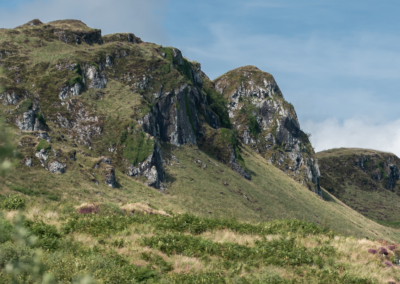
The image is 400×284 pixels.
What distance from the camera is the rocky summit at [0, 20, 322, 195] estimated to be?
62.1 m

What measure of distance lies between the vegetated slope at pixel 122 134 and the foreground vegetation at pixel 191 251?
85.6 ft

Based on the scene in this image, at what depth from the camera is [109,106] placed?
7969 cm

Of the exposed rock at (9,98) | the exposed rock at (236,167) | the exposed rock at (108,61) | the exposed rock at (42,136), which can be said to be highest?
the exposed rock at (108,61)

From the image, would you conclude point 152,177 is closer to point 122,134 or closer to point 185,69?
point 122,134

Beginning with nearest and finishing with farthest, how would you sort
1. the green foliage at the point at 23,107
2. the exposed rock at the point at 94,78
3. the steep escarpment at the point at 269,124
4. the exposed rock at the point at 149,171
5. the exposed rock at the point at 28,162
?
1. the exposed rock at the point at 28,162
2. the green foliage at the point at 23,107
3. the exposed rock at the point at 149,171
4. the exposed rock at the point at 94,78
5. the steep escarpment at the point at 269,124

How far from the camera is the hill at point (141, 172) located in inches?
446

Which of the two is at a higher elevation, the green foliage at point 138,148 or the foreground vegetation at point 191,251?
the green foliage at point 138,148

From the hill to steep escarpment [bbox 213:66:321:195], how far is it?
0.89 m

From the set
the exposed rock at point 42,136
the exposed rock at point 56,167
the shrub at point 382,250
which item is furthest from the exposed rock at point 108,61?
the shrub at point 382,250

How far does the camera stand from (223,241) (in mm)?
13398

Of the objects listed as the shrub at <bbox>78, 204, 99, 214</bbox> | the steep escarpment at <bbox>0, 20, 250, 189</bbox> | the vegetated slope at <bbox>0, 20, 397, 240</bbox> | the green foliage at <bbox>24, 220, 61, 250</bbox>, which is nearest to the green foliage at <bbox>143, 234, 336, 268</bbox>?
the green foliage at <bbox>24, 220, 61, 250</bbox>

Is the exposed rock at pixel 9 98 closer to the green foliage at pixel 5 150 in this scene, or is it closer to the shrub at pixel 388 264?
the green foliage at pixel 5 150

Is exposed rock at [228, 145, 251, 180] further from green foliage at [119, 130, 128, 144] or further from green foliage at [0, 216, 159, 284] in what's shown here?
green foliage at [0, 216, 159, 284]

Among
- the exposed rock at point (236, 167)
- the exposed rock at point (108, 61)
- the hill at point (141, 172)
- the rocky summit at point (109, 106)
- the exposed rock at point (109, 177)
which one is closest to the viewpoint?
the hill at point (141, 172)
